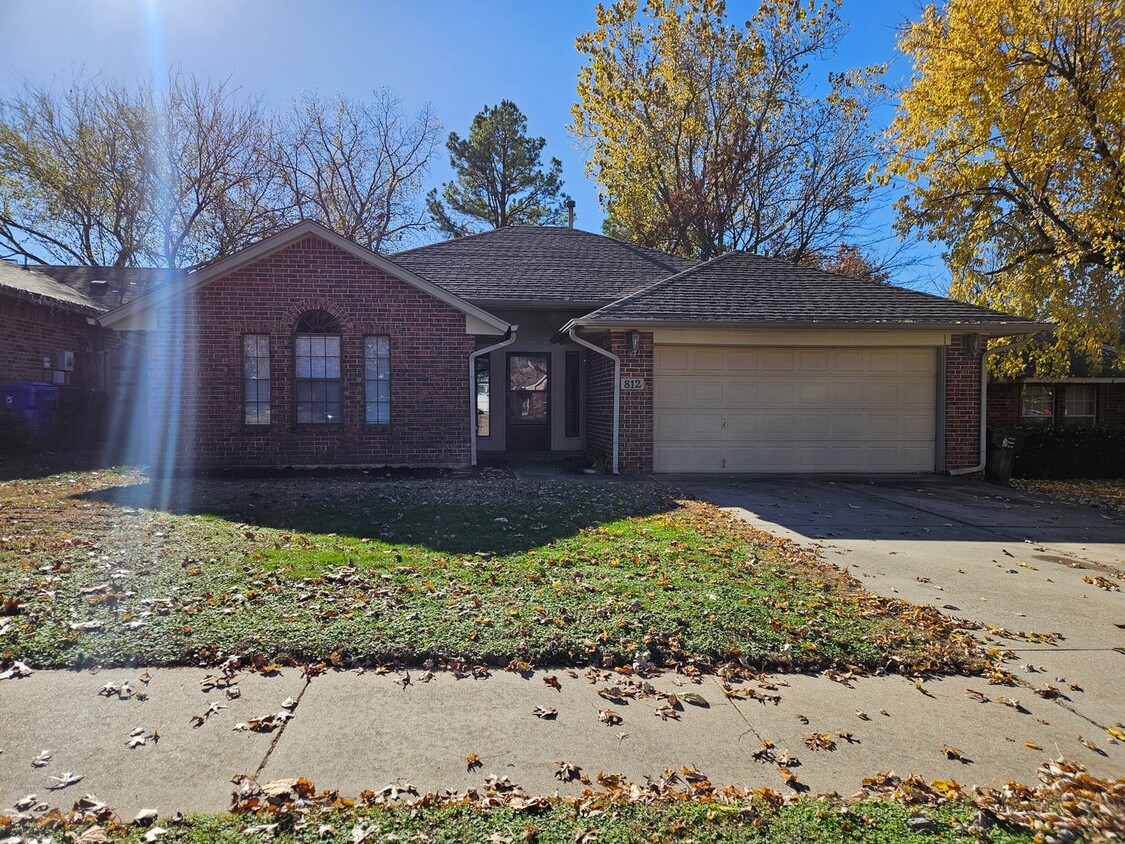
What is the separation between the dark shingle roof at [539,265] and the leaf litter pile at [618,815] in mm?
11129

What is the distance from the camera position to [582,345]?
1277 cm

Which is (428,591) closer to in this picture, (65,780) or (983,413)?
(65,780)

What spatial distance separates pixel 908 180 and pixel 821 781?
13311 millimetres

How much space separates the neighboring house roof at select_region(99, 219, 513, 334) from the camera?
36.8 feet

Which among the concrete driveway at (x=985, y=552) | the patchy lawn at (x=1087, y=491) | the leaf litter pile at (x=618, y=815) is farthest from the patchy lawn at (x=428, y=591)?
the patchy lawn at (x=1087, y=491)

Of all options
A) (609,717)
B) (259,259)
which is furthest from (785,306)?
(609,717)

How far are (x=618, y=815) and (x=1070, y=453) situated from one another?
627 inches

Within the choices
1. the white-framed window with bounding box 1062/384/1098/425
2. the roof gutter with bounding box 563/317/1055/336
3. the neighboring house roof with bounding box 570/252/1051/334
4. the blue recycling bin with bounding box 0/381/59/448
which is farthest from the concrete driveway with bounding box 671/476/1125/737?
the blue recycling bin with bounding box 0/381/59/448

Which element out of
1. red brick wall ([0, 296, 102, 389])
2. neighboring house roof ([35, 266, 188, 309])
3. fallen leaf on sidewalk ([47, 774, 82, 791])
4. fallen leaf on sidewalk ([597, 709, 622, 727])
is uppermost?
neighboring house roof ([35, 266, 188, 309])

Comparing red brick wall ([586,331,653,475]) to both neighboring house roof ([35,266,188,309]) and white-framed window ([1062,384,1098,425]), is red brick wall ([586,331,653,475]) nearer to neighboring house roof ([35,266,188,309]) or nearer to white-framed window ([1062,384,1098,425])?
neighboring house roof ([35,266,188,309])

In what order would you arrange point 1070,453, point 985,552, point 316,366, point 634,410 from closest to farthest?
1. point 985,552
2. point 316,366
3. point 634,410
4. point 1070,453

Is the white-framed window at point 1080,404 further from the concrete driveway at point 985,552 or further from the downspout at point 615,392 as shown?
the downspout at point 615,392

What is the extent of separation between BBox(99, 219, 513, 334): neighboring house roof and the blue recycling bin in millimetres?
3762

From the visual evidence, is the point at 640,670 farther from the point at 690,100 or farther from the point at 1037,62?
the point at 690,100
